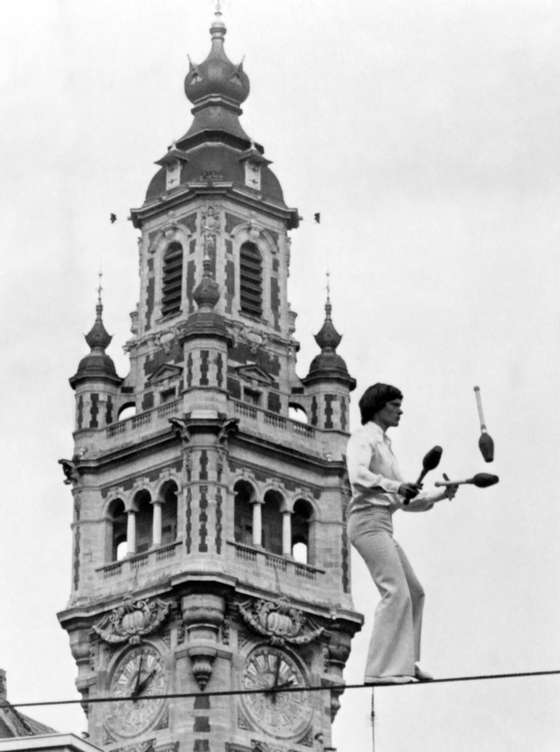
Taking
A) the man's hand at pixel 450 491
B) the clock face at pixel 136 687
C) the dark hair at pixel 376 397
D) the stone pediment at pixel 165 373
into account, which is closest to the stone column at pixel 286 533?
the clock face at pixel 136 687

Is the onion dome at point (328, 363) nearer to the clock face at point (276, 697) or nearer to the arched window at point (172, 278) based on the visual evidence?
the arched window at point (172, 278)

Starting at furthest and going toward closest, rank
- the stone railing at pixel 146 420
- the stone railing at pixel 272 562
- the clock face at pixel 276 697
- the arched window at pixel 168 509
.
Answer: the stone railing at pixel 146 420 → the arched window at pixel 168 509 → the stone railing at pixel 272 562 → the clock face at pixel 276 697

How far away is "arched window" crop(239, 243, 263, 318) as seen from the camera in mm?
109812

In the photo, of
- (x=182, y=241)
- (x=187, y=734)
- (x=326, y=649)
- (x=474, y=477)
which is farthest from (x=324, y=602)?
(x=474, y=477)

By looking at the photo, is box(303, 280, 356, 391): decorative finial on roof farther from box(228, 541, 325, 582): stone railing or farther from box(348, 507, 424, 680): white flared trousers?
box(348, 507, 424, 680): white flared trousers

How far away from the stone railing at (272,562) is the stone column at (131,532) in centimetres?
433

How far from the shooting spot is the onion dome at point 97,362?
108 metres

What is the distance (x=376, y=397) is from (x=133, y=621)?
76.5 meters

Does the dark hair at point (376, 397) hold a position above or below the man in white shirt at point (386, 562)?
above

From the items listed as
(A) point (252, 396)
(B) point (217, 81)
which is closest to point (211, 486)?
(A) point (252, 396)

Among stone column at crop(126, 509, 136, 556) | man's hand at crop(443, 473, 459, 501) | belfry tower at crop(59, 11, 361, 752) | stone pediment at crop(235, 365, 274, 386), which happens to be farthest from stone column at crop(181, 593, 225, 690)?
man's hand at crop(443, 473, 459, 501)

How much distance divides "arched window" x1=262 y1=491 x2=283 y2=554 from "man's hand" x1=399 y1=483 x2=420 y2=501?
261 ft

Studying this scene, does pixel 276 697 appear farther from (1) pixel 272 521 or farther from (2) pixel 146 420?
(2) pixel 146 420

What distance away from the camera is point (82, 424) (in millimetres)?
106875
